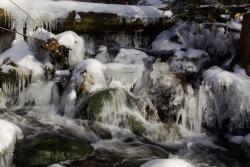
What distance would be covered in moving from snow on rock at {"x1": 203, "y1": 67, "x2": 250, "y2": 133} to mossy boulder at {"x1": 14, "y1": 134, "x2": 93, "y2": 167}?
8.38 feet

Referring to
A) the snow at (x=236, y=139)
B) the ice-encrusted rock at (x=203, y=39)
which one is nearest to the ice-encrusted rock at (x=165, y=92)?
the snow at (x=236, y=139)

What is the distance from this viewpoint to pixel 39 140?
224 inches

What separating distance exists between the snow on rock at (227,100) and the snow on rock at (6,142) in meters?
3.44

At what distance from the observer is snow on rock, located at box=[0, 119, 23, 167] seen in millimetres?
4934

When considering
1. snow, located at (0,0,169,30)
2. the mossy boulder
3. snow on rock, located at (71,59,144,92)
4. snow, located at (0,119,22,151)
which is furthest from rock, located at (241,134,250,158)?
snow, located at (0,0,169,30)

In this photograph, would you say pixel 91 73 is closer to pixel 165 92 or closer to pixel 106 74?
pixel 106 74

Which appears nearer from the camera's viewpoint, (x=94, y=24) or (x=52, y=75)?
(x=52, y=75)

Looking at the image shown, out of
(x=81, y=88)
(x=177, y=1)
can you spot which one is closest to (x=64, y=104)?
(x=81, y=88)

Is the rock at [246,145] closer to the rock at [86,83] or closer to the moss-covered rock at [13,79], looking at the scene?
the rock at [86,83]

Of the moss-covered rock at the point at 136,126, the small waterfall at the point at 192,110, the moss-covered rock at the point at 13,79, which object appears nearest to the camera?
the moss-covered rock at the point at 136,126

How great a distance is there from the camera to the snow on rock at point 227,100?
7.00 meters

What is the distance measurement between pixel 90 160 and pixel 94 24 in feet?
12.7

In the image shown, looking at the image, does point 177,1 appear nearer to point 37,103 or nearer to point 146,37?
point 146,37

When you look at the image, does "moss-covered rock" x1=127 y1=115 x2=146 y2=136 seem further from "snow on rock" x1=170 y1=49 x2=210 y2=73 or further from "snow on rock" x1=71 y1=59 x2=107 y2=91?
"snow on rock" x1=170 y1=49 x2=210 y2=73
